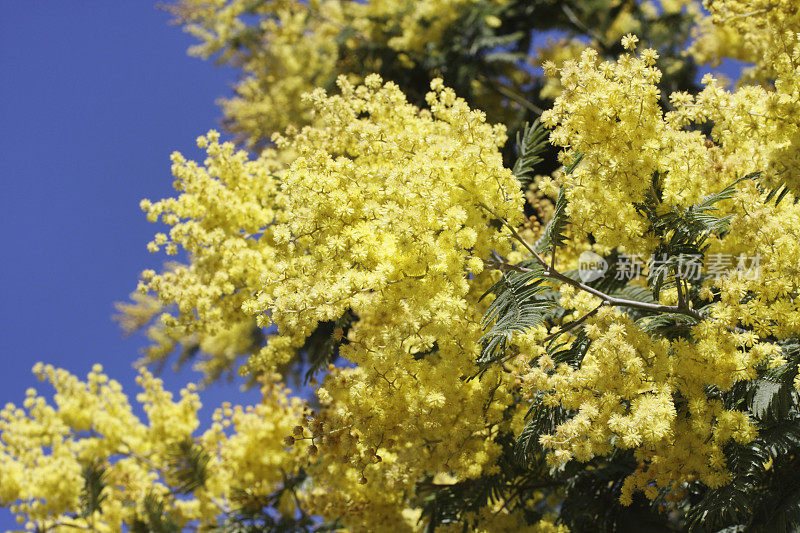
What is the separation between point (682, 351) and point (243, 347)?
6711 millimetres

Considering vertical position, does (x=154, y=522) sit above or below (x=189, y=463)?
below

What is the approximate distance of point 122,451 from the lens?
7285 millimetres

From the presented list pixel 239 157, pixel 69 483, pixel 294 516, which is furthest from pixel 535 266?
pixel 69 483

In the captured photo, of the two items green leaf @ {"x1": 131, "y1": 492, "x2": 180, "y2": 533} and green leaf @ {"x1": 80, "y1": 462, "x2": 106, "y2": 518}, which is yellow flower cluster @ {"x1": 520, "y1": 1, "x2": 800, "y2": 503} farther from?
green leaf @ {"x1": 80, "y1": 462, "x2": 106, "y2": 518}

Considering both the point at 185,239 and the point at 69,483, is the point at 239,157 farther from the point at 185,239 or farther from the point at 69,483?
the point at 69,483

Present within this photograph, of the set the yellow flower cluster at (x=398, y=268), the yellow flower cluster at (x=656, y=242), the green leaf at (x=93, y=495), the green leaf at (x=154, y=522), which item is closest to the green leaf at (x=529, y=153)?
the yellow flower cluster at (x=398, y=268)

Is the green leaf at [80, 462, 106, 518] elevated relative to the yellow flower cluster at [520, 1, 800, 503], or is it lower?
elevated

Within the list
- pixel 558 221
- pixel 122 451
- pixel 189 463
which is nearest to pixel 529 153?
pixel 558 221

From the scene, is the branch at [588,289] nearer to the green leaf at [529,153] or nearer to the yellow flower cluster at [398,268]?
the yellow flower cluster at [398,268]

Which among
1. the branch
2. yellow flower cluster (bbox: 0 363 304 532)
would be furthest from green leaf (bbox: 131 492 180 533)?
the branch

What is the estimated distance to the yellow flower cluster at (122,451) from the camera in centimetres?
629

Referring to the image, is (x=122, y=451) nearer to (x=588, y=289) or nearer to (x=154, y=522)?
(x=154, y=522)

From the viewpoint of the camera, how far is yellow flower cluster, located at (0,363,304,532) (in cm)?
629

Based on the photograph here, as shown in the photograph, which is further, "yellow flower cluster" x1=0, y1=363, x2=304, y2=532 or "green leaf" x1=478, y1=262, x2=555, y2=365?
"yellow flower cluster" x1=0, y1=363, x2=304, y2=532
